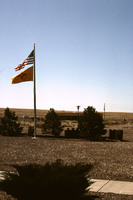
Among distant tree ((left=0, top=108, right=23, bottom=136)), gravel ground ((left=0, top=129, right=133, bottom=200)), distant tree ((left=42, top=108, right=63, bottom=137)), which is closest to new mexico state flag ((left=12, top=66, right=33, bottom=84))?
distant tree ((left=42, top=108, right=63, bottom=137))

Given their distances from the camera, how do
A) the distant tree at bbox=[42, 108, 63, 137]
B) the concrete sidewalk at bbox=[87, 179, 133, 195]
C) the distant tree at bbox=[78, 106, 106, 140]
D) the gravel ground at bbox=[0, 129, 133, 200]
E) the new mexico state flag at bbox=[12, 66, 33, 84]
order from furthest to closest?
1. the distant tree at bbox=[42, 108, 63, 137]
2. the distant tree at bbox=[78, 106, 106, 140]
3. the new mexico state flag at bbox=[12, 66, 33, 84]
4. the gravel ground at bbox=[0, 129, 133, 200]
5. the concrete sidewalk at bbox=[87, 179, 133, 195]

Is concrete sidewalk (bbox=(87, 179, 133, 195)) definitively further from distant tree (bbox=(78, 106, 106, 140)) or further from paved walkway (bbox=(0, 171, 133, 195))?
distant tree (bbox=(78, 106, 106, 140))

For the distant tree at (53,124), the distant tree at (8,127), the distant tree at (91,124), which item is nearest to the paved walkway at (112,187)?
the distant tree at (91,124)

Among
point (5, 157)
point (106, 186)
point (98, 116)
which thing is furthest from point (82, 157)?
point (98, 116)

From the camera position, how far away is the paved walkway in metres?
7.73

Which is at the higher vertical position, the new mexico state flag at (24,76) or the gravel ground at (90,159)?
the new mexico state flag at (24,76)

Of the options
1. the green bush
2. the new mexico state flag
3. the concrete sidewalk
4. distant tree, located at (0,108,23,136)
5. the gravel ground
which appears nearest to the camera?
the green bush

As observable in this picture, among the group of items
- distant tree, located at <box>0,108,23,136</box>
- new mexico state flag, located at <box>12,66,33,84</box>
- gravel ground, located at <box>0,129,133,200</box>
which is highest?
new mexico state flag, located at <box>12,66,33,84</box>

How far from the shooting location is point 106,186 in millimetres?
8234

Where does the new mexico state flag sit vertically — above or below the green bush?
above

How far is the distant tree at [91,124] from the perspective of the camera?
73.1ft

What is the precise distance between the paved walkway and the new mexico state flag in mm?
13954

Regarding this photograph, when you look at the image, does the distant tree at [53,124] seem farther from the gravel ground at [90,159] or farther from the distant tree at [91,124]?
the gravel ground at [90,159]

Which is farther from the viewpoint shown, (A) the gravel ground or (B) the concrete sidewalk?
(A) the gravel ground
